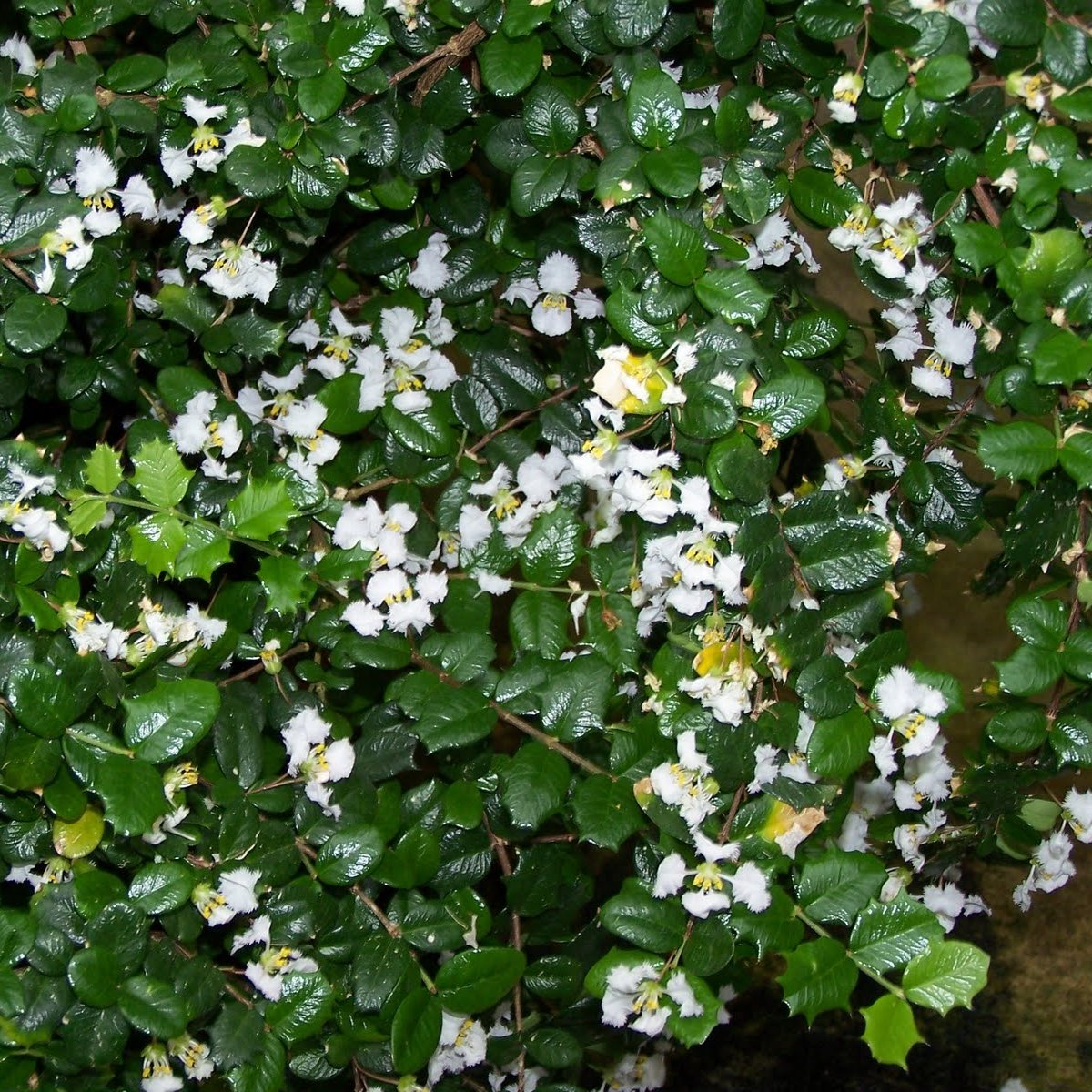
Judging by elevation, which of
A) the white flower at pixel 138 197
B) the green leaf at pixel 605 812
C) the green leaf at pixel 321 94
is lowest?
the green leaf at pixel 605 812

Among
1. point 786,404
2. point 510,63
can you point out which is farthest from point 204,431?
point 786,404

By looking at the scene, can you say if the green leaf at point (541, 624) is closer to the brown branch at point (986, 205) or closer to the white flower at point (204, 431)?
the white flower at point (204, 431)

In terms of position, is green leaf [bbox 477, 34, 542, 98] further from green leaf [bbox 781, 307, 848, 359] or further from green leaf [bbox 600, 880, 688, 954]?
green leaf [bbox 600, 880, 688, 954]

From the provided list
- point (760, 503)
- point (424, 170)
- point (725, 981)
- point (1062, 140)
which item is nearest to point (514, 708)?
point (760, 503)

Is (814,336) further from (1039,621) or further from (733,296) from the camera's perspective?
(1039,621)

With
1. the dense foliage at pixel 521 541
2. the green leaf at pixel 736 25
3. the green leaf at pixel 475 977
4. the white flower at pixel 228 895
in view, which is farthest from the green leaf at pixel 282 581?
the green leaf at pixel 736 25

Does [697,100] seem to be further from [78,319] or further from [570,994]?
[570,994]
